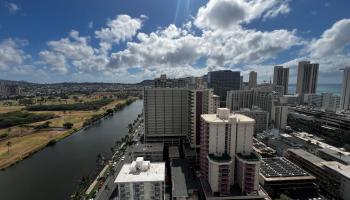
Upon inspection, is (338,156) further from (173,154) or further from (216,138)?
(173,154)

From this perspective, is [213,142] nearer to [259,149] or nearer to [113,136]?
[259,149]

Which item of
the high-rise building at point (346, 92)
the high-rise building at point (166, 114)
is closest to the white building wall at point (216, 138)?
the high-rise building at point (166, 114)

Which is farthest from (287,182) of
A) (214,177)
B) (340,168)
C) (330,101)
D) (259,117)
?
(330,101)

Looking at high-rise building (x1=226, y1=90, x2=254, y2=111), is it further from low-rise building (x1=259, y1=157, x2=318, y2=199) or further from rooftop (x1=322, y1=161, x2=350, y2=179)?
low-rise building (x1=259, y1=157, x2=318, y2=199)

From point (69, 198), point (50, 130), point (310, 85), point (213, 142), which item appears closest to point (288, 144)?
point (213, 142)

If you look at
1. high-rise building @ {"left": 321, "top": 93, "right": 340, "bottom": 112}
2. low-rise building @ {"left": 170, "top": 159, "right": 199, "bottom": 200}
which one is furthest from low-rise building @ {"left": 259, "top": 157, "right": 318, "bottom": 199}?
high-rise building @ {"left": 321, "top": 93, "right": 340, "bottom": 112}

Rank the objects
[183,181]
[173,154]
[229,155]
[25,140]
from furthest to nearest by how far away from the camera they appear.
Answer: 1. [25,140]
2. [173,154]
3. [183,181]
4. [229,155]
